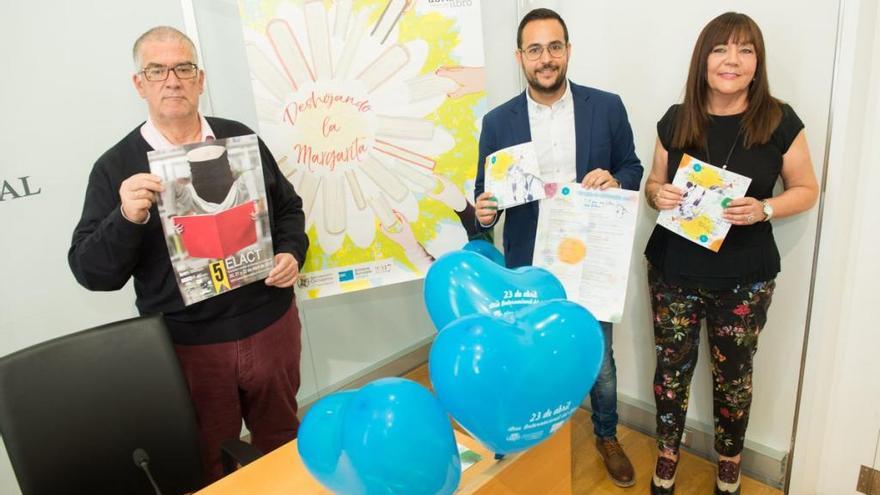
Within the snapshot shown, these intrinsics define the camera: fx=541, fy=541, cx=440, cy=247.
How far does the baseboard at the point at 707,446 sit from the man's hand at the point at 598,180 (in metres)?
1.21

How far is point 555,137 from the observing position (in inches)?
72.8

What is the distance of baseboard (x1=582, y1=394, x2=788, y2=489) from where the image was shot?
80.7 inches

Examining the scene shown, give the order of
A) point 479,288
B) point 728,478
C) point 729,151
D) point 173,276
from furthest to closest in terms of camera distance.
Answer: point 728,478, point 729,151, point 173,276, point 479,288

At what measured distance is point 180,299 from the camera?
5.16 feet

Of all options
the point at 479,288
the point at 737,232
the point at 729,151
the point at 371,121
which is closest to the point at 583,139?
the point at 729,151

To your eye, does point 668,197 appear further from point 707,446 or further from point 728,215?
point 707,446

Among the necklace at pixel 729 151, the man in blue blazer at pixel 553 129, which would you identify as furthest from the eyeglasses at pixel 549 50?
the necklace at pixel 729 151

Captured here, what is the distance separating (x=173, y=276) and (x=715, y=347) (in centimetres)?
173

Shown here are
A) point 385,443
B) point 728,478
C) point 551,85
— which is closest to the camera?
point 385,443

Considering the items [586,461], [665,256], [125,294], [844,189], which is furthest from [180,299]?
[844,189]

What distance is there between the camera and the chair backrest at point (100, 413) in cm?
127

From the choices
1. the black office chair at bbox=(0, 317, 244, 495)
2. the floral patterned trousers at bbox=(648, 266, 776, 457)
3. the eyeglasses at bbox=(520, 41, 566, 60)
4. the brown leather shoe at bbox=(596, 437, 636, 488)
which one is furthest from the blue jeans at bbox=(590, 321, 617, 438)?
the black office chair at bbox=(0, 317, 244, 495)

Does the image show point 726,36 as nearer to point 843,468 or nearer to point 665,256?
point 665,256

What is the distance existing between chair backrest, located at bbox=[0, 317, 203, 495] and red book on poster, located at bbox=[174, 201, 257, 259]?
23cm
